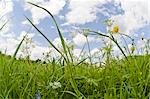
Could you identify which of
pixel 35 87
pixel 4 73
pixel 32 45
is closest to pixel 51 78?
pixel 35 87

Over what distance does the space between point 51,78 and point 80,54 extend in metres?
1.21

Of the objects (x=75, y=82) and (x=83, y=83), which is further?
(x=83, y=83)

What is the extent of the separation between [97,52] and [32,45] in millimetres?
929

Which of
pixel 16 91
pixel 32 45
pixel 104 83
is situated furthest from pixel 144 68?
pixel 32 45

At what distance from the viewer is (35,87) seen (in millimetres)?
3025

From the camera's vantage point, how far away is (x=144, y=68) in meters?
3.33

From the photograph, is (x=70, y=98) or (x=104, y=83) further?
(x=104, y=83)

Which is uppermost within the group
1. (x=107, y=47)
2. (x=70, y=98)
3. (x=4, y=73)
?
(x=107, y=47)

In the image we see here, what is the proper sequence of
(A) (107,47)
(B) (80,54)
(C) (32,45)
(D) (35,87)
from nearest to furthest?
(D) (35,87), (A) (107,47), (B) (80,54), (C) (32,45)

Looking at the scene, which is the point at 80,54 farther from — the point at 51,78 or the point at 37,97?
the point at 37,97

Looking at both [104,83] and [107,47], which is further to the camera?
[107,47]

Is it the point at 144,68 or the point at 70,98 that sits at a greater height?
the point at 144,68

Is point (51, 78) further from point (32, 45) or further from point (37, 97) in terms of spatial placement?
point (32, 45)

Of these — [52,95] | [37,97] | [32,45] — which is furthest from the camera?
[32,45]
